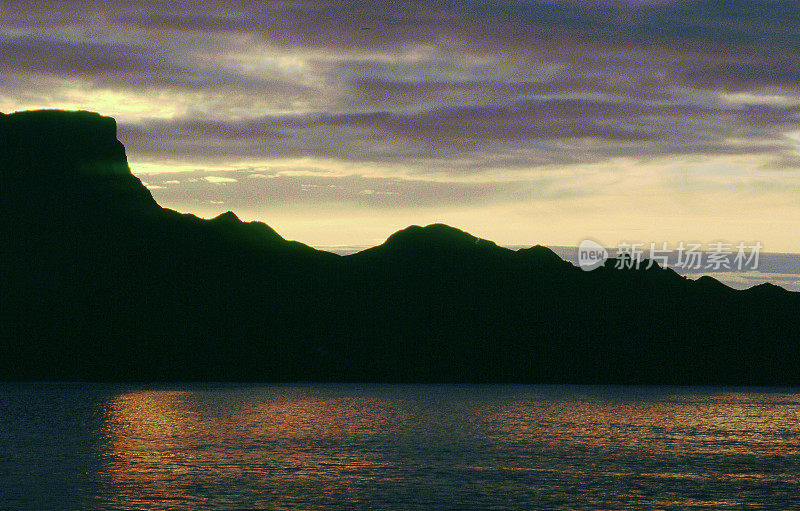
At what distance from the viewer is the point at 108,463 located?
62.7 m

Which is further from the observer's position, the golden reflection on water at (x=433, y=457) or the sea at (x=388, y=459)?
the golden reflection on water at (x=433, y=457)

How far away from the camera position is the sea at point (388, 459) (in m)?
47.6

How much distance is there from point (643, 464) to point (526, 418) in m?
52.6

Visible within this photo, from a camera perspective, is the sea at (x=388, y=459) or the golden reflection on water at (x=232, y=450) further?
the golden reflection on water at (x=232, y=450)

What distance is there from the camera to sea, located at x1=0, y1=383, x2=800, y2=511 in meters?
47.6

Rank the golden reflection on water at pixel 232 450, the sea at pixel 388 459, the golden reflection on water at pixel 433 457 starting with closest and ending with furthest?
the sea at pixel 388 459, the golden reflection on water at pixel 433 457, the golden reflection on water at pixel 232 450

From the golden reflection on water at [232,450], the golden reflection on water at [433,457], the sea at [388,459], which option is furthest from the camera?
the golden reflection on water at [232,450]

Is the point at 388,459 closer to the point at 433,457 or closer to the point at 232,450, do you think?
the point at 433,457

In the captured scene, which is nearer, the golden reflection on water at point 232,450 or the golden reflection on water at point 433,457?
the golden reflection on water at point 433,457

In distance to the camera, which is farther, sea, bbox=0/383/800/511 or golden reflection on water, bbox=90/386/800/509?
golden reflection on water, bbox=90/386/800/509

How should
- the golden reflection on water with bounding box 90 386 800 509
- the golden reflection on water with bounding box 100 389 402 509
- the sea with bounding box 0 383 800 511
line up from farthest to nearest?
the golden reflection on water with bounding box 100 389 402 509
the golden reflection on water with bounding box 90 386 800 509
the sea with bounding box 0 383 800 511

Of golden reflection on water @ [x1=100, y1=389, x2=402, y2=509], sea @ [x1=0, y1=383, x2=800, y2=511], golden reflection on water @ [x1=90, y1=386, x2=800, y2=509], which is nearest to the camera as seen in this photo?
sea @ [x1=0, y1=383, x2=800, y2=511]

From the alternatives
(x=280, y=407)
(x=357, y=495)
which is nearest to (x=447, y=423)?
(x=280, y=407)

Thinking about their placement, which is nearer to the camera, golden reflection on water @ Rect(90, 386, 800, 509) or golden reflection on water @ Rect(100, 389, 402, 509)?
golden reflection on water @ Rect(90, 386, 800, 509)
